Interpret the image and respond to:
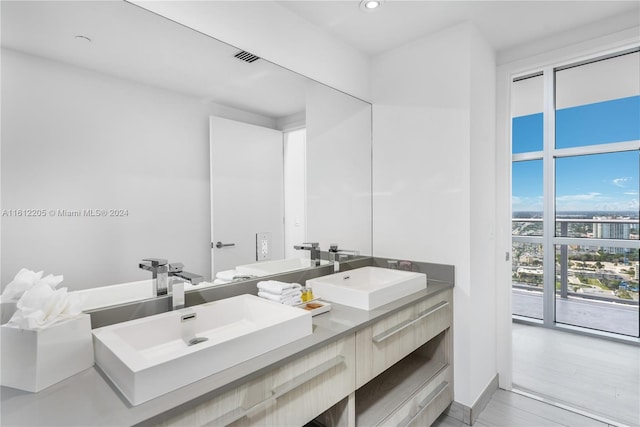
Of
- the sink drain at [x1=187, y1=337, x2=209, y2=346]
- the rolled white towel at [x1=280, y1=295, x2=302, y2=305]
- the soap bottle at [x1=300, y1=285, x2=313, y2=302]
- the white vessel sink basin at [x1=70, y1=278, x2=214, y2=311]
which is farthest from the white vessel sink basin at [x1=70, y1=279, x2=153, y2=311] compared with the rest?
the soap bottle at [x1=300, y1=285, x2=313, y2=302]

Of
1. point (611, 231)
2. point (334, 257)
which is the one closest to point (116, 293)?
point (334, 257)

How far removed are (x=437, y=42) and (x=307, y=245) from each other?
→ 157 cm

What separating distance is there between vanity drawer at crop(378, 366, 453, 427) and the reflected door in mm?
1013

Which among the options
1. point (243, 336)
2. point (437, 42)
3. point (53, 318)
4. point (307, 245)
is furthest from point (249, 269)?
point (437, 42)

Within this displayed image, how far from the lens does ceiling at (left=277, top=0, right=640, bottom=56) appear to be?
1.84 meters

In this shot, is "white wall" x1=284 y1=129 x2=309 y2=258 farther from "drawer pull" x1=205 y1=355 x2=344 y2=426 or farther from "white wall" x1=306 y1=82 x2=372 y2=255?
"drawer pull" x1=205 y1=355 x2=344 y2=426

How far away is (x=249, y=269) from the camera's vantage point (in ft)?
5.74

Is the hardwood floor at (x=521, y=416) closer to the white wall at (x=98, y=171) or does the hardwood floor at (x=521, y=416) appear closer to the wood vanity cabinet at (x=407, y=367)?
the wood vanity cabinet at (x=407, y=367)

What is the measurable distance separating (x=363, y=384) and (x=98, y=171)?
54.5 inches

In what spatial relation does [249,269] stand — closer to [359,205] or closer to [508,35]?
[359,205]

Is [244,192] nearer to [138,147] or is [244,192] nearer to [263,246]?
[263,246]

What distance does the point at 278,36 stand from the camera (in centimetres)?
179

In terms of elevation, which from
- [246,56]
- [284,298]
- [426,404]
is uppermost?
Answer: [246,56]

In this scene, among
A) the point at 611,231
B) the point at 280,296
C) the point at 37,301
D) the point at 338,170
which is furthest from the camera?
the point at 611,231
